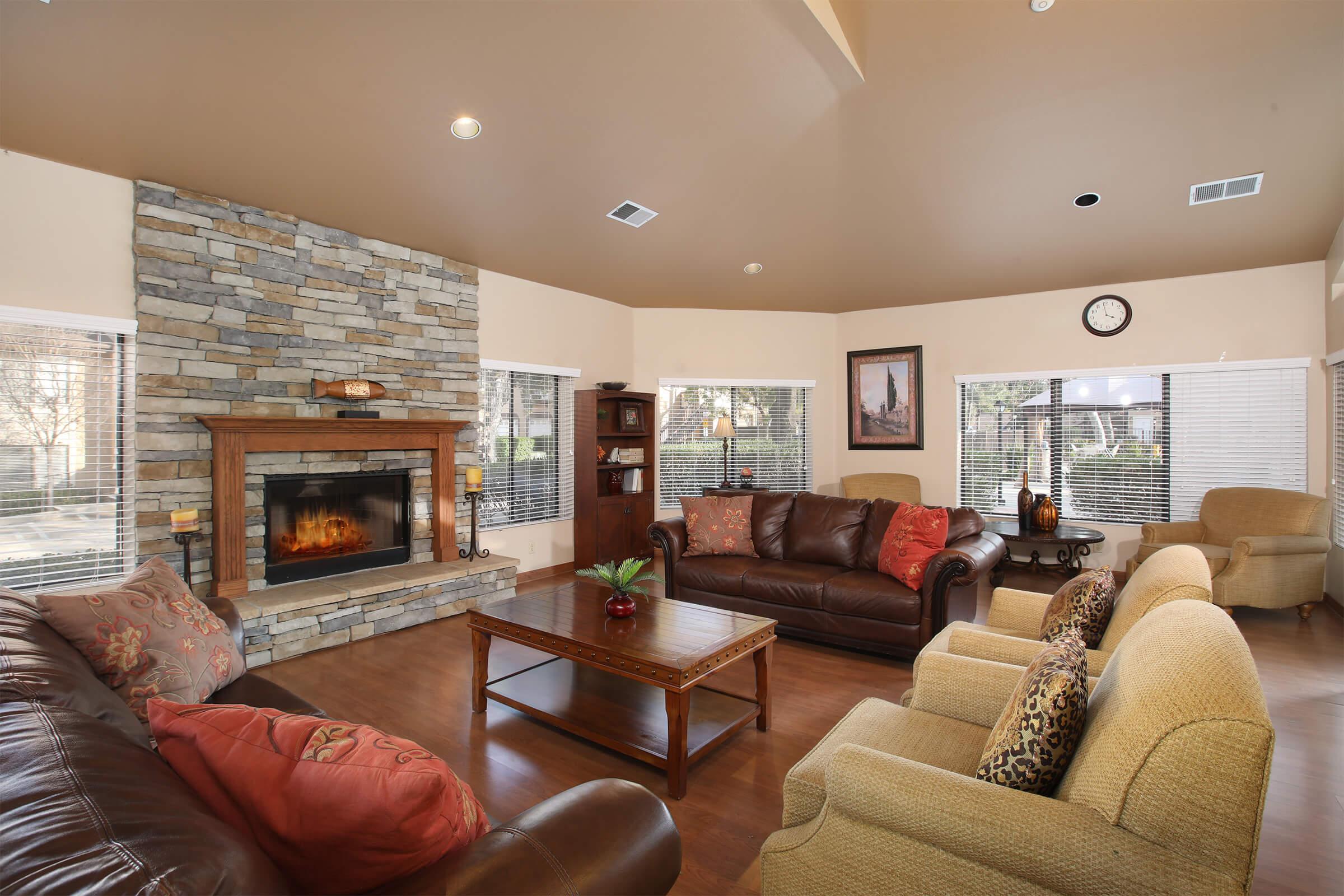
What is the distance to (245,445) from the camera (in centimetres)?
407

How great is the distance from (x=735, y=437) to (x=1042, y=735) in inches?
237

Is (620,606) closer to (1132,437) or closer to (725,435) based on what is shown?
(725,435)

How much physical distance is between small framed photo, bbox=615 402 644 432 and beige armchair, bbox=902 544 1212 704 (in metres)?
4.41

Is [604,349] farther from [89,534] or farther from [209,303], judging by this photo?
[89,534]

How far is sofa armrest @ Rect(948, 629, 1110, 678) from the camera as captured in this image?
2.26 m

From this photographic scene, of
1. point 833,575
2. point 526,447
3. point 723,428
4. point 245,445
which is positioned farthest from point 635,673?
point 723,428

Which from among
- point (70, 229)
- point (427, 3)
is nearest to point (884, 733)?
point (427, 3)

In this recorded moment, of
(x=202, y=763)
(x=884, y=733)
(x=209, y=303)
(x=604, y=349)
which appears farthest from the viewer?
(x=604, y=349)

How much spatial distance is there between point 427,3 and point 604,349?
164 inches

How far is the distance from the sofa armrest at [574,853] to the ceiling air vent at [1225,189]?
5.27 meters

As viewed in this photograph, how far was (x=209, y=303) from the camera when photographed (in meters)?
4.06

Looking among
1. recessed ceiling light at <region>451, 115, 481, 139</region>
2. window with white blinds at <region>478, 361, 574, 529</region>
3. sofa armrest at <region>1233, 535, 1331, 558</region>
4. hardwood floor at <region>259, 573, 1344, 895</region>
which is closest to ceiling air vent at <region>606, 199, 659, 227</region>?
recessed ceiling light at <region>451, 115, 481, 139</region>

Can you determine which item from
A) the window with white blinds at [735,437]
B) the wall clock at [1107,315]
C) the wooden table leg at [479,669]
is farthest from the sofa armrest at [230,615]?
the wall clock at [1107,315]

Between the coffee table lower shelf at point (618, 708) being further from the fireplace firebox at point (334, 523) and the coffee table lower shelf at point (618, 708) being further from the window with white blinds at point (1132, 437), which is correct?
the window with white blinds at point (1132, 437)
